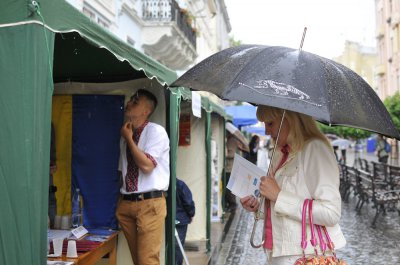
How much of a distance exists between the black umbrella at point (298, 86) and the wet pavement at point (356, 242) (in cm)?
460

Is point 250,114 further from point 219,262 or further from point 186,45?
point 219,262

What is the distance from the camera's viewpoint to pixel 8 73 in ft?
7.40

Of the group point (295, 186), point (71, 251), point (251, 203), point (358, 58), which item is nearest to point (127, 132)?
point (71, 251)

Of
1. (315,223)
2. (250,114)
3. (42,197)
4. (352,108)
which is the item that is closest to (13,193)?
(42,197)

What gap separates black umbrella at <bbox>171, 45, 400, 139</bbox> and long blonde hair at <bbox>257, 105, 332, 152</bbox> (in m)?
0.26

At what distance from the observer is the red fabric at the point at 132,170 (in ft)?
14.4

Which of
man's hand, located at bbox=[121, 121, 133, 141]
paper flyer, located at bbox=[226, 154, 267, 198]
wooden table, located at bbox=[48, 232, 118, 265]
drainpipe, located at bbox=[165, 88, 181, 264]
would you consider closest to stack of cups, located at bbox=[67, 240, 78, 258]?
wooden table, located at bbox=[48, 232, 118, 265]

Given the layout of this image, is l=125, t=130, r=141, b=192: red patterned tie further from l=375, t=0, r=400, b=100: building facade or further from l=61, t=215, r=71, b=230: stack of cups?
l=375, t=0, r=400, b=100: building facade

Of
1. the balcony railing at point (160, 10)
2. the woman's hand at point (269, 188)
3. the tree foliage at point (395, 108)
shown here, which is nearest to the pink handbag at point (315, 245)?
the woman's hand at point (269, 188)

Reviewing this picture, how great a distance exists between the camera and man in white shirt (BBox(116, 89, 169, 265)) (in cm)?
434

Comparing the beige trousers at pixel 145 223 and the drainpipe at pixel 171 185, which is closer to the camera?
the beige trousers at pixel 145 223

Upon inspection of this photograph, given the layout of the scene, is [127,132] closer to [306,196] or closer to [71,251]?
[71,251]

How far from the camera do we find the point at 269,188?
2.81 meters

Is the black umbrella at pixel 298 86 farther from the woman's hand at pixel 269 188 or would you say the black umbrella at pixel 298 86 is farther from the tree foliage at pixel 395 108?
the tree foliage at pixel 395 108
